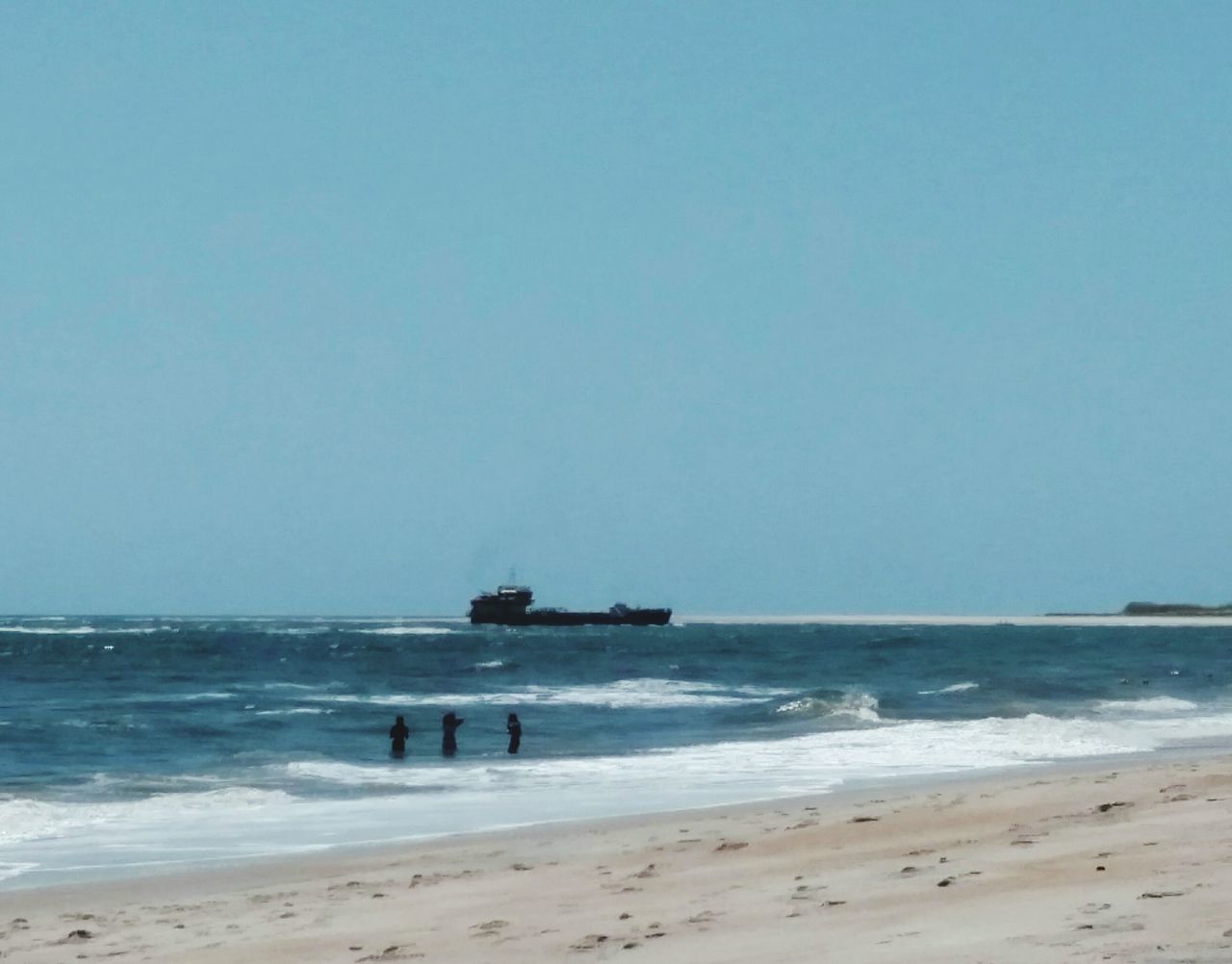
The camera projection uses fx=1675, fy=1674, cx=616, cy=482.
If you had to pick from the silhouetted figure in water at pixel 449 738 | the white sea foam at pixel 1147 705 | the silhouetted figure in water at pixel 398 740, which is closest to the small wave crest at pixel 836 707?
the white sea foam at pixel 1147 705

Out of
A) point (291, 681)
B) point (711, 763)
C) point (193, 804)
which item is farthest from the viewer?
point (291, 681)

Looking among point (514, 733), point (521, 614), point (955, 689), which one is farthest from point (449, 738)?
point (521, 614)

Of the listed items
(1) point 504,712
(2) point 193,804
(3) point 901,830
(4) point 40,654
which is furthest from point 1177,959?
(4) point 40,654

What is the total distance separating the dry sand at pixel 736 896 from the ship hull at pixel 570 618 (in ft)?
488

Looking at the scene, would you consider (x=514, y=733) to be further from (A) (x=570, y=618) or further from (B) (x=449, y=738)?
(A) (x=570, y=618)

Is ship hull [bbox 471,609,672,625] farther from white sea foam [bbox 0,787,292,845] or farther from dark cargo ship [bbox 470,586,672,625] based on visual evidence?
white sea foam [bbox 0,787,292,845]

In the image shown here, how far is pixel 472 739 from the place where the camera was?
125 ft

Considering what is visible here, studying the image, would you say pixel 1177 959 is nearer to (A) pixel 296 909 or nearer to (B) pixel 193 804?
(A) pixel 296 909

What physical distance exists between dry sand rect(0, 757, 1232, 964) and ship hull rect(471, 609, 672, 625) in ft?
488

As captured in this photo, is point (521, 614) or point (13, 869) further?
point (521, 614)

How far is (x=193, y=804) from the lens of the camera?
2311cm

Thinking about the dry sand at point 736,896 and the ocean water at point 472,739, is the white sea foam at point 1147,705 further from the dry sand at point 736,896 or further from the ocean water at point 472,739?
the dry sand at point 736,896

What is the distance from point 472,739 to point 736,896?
26.0m

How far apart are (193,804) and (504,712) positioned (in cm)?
2366
